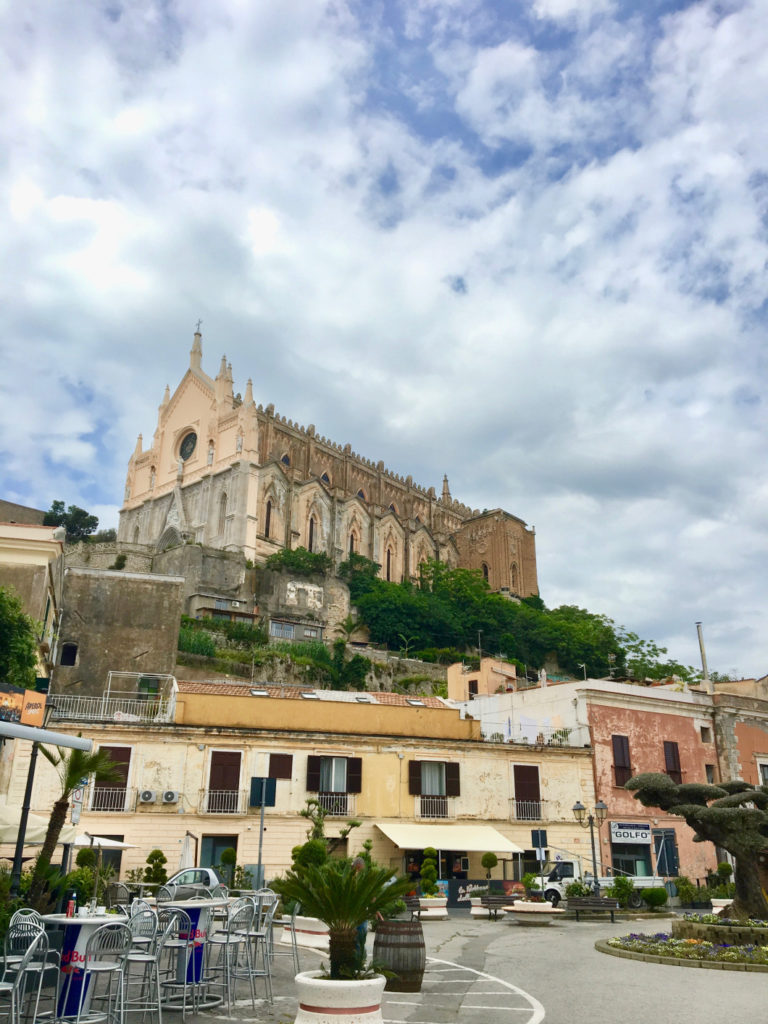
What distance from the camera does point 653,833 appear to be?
27.7m

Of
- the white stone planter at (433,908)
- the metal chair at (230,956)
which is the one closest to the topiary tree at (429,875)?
the white stone planter at (433,908)

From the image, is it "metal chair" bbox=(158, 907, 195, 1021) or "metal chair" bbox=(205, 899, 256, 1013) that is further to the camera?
"metal chair" bbox=(205, 899, 256, 1013)

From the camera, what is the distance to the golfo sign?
2669 centimetres

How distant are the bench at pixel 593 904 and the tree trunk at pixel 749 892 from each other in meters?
4.82

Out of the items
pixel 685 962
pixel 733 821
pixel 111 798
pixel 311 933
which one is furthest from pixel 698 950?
pixel 111 798

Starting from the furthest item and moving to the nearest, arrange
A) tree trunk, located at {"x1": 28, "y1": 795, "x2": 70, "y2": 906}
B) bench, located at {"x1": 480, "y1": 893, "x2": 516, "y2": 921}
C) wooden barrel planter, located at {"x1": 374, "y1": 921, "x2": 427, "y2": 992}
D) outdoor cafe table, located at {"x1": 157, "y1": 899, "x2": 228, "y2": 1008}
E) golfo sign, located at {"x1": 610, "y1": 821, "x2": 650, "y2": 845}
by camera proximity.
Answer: golfo sign, located at {"x1": 610, "y1": 821, "x2": 650, "y2": 845} → bench, located at {"x1": 480, "y1": 893, "x2": 516, "y2": 921} → wooden barrel planter, located at {"x1": 374, "y1": 921, "x2": 427, "y2": 992} → tree trunk, located at {"x1": 28, "y1": 795, "x2": 70, "y2": 906} → outdoor cafe table, located at {"x1": 157, "y1": 899, "x2": 228, "y2": 1008}

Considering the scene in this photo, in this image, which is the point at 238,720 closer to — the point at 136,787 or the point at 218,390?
the point at 136,787

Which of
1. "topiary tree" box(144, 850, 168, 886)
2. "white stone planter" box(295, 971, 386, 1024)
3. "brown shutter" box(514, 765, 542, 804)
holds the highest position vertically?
"brown shutter" box(514, 765, 542, 804)

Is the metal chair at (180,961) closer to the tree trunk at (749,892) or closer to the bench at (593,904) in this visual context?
the tree trunk at (749,892)

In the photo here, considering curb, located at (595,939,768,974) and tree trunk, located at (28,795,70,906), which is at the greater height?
tree trunk, located at (28,795,70,906)

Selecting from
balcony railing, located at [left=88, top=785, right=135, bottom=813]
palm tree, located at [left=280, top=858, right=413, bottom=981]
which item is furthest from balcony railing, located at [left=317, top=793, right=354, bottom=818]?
palm tree, located at [left=280, top=858, right=413, bottom=981]

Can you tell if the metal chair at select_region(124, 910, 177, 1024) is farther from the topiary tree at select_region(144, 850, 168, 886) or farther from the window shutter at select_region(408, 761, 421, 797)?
the window shutter at select_region(408, 761, 421, 797)

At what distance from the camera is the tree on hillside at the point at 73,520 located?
58.6 meters

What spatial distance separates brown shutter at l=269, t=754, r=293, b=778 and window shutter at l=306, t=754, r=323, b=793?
49 cm
